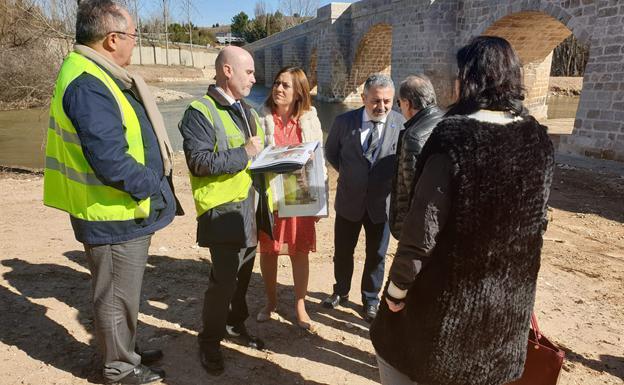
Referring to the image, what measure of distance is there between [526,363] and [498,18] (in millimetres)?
12047

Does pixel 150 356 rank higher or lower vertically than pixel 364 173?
lower

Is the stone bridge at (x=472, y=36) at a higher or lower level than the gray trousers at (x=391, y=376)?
higher

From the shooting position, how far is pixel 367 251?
11.1 ft

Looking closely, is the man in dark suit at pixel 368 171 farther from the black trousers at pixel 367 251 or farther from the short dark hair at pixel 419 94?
the short dark hair at pixel 419 94

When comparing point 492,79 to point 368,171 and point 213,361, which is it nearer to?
point 368,171

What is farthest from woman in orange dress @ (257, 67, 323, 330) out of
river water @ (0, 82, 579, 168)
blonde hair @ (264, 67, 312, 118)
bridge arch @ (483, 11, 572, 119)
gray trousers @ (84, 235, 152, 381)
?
bridge arch @ (483, 11, 572, 119)

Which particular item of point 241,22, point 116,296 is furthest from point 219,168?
point 241,22

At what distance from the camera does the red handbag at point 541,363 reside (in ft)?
5.86

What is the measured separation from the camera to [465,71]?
1512 mm

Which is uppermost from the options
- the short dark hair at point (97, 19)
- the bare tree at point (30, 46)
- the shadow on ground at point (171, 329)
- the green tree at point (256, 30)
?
the green tree at point (256, 30)

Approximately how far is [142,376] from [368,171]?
1.94 meters

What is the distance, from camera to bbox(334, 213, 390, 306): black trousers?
131 inches

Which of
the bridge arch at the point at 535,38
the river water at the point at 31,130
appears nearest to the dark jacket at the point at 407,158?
the river water at the point at 31,130

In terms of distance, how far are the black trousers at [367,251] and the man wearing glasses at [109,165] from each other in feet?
4.70
